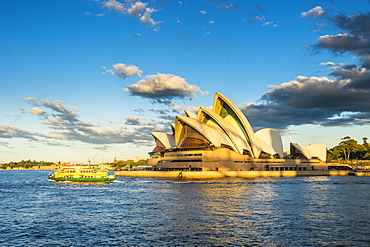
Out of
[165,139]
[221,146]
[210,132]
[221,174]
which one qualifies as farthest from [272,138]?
[165,139]

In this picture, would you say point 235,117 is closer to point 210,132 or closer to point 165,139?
point 210,132

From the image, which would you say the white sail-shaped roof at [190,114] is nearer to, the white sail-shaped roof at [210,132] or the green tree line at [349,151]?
the white sail-shaped roof at [210,132]

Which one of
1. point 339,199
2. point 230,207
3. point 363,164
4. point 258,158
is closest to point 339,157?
point 363,164

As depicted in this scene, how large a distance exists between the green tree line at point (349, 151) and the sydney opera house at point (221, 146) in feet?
186

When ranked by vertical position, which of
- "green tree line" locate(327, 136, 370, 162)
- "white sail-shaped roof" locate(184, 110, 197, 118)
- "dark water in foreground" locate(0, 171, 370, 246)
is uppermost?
"white sail-shaped roof" locate(184, 110, 197, 118)

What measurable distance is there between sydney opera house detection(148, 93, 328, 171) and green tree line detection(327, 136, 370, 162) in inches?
2230

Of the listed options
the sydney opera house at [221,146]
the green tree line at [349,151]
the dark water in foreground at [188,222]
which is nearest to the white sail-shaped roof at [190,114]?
the sydney opera house at [221,146]

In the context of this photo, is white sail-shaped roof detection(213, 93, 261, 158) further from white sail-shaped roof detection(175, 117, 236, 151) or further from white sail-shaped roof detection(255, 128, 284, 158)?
white sail-shaped roof detection(255, 128, 284, 158)

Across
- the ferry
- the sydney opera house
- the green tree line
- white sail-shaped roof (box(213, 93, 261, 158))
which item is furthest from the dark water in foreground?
the green tree line

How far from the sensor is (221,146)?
107 meters

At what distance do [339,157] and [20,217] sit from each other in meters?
179

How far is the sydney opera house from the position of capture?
104m

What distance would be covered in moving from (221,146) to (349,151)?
95.7m

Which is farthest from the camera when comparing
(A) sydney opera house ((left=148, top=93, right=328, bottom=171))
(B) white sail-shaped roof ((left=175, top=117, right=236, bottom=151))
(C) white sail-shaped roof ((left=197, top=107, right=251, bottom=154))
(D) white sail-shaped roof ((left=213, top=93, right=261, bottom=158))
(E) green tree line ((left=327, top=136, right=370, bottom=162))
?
(E) green tree line ((left=327, top=136, right=370, bottom=162))
